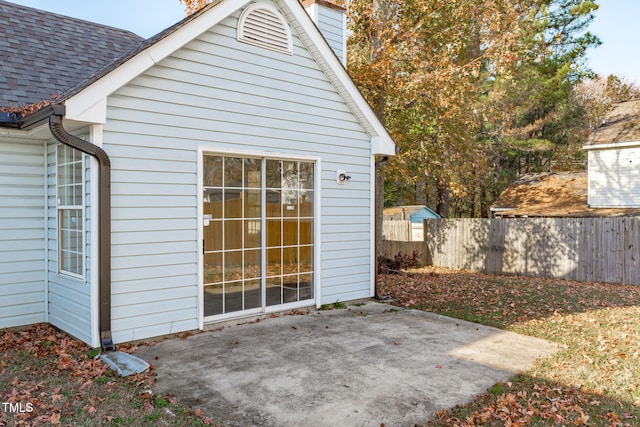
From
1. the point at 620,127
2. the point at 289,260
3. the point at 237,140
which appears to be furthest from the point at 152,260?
the point at 620,127

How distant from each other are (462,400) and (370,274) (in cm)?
408

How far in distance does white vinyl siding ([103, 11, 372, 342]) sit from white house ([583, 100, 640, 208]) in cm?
1277

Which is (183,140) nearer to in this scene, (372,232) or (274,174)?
(274,174)

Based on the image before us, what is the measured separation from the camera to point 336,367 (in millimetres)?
4402

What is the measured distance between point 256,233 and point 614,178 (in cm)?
1432

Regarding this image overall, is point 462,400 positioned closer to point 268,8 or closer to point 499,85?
point 268,8

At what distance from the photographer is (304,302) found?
6758 millimetres

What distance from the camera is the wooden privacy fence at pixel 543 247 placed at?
10.5m

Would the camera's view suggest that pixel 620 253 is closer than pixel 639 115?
Yes

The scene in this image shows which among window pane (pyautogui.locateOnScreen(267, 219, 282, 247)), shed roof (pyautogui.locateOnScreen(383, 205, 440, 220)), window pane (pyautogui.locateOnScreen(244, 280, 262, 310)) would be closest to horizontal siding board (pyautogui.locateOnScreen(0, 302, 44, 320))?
window pane (pyautogui.locateOnScreen(244, 280, 262, 310))

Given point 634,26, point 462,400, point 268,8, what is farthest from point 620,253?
point 634,26

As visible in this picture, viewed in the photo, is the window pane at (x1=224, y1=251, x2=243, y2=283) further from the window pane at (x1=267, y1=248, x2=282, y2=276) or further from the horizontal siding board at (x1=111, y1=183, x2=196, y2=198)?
the horizontal siding board at (x1=111, y1=183, x2=196, y2=198)

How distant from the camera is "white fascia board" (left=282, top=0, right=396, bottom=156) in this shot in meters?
6.34

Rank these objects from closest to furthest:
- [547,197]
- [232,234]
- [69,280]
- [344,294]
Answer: [69,280], [232,234], [344,294], [547,197]
